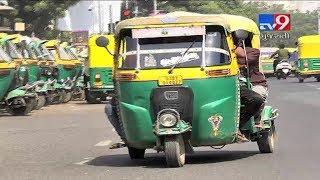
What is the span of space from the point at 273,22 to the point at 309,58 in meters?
36.1

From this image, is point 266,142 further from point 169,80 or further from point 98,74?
point 98,74

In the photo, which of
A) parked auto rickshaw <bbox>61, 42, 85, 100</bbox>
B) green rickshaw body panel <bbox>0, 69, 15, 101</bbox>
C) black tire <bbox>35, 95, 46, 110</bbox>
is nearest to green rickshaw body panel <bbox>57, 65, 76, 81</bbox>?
parked auto rickshaw <bbox>61, 42, 85, 100</bbox>

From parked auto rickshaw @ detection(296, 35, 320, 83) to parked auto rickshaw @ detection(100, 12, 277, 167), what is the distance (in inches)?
1363

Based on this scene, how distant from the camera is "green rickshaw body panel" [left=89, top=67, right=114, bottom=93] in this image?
99.7 feet

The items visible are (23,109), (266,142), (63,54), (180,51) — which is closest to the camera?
(180,51)

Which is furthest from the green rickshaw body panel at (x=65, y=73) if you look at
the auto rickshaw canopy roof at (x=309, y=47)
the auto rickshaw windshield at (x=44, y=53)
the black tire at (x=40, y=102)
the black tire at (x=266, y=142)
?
the auto rickshaw canopy roof at (x=309, y=47)

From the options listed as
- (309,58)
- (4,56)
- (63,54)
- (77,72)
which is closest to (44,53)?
(63,54)

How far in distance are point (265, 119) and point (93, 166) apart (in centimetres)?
269

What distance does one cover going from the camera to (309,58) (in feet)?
→ 154

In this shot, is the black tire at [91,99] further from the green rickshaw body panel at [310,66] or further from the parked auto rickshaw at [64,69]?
the green rickshaw body panel at [310,66]

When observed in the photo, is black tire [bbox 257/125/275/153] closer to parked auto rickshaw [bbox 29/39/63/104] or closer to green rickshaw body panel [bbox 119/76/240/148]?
green rickshaw body panel [bbox 119/76/240/148]

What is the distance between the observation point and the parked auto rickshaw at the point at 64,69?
3064 centimetres

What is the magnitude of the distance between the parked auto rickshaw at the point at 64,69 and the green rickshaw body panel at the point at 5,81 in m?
5.97

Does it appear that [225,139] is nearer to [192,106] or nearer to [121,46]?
[192,106]
